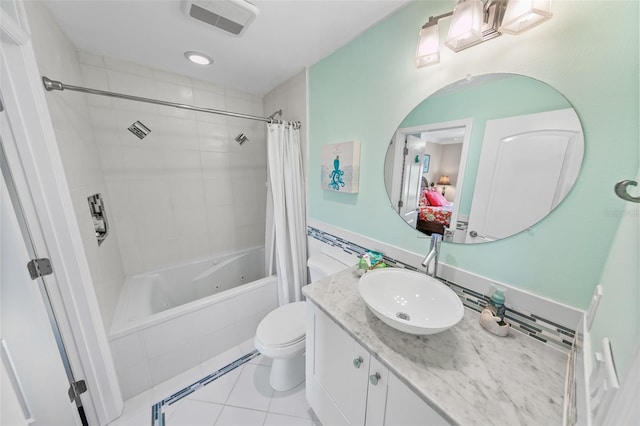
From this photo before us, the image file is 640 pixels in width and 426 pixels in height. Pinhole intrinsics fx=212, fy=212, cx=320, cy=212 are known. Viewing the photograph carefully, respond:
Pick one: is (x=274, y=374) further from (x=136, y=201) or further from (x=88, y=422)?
(x=136, y=201)

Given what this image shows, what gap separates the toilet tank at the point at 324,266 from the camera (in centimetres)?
157

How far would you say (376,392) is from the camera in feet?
2.58

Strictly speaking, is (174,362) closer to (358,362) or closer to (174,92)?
(358,362)

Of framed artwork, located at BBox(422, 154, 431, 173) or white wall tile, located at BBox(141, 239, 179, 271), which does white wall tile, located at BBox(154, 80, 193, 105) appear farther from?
A: framed artwork, located at BBox(422, 154, 431, 173)

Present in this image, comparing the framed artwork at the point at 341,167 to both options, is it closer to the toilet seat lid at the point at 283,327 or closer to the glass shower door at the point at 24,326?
the toilet seat lid at the point at 283,327

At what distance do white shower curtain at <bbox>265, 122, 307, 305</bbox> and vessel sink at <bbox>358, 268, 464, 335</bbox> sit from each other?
0.99 metres

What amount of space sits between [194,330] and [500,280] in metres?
1.91

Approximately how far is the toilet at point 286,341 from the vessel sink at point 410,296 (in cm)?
54

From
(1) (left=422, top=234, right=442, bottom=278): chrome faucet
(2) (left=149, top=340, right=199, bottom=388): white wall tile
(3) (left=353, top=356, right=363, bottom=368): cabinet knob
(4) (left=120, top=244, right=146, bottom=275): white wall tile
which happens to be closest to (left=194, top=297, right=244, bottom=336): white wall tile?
(2) (left=149, top=340, right=199, bottom=388): white wall tile

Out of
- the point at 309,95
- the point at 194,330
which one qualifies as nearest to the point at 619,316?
the point at 309,95

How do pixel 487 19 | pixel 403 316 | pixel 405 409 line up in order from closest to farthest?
pixel 405 409
pixel 487 19
pixel 403 316

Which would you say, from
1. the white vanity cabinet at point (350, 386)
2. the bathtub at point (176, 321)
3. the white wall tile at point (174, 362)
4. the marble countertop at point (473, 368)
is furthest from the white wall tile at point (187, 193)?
the marble countertop at point (473, 368)

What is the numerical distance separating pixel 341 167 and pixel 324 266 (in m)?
0.75

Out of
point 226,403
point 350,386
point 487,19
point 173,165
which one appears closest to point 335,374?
point 350,386
